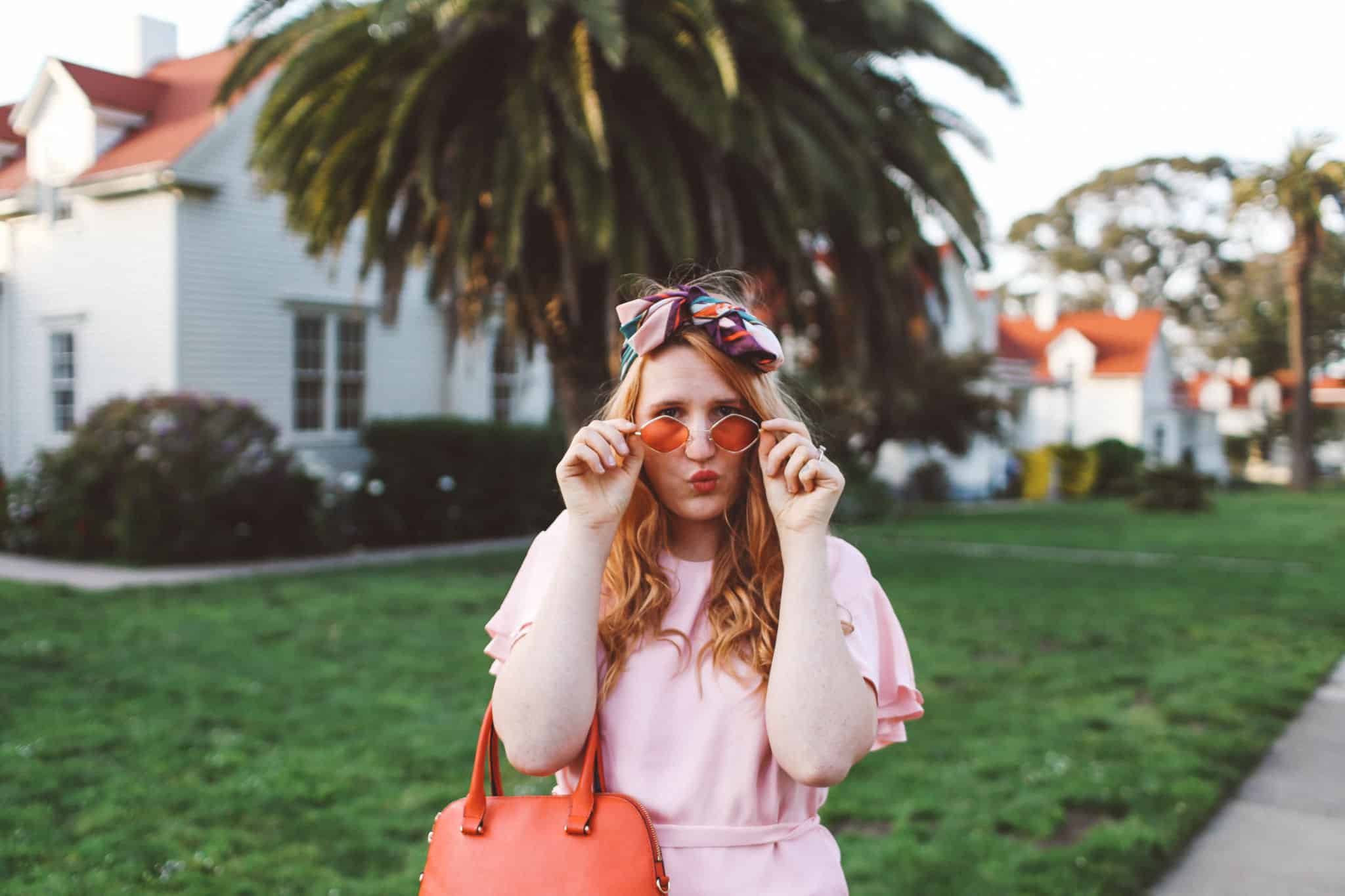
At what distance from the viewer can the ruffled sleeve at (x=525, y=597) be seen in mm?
1884

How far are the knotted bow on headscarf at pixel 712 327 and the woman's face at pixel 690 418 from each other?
0.04m

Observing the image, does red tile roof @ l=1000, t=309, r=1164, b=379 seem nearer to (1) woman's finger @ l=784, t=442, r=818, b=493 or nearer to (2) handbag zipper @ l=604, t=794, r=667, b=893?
(1) woman's finger @ l=784, t=442, r=818, b=493

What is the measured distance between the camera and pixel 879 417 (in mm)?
20266

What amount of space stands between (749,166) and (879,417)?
12746mm

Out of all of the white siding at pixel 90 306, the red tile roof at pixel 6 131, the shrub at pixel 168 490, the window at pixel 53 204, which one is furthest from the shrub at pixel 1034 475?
the red tile roof at pixel 6 131

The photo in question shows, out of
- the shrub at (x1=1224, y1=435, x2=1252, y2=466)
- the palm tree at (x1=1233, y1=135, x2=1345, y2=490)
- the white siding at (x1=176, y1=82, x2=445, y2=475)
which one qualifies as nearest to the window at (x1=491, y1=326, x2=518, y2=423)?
the white siding at (x1=176, y1=82, x2=445, y2=475)

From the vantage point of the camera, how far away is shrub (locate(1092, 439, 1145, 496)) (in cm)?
3303

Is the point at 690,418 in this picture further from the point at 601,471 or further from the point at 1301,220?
the point at 1301,220

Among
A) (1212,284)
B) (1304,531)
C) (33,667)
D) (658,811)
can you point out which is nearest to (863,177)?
(33,667)

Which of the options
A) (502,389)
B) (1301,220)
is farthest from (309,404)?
(1301,220)

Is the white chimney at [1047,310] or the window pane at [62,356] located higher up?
the white chimney at [1047,310]

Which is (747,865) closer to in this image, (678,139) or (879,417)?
(678,139)

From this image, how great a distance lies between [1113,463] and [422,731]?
3157cm

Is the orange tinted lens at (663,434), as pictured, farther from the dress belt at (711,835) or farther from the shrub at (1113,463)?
the shrub at (1113,463)
